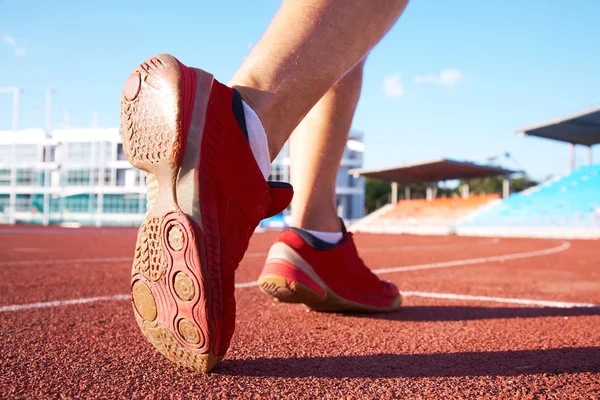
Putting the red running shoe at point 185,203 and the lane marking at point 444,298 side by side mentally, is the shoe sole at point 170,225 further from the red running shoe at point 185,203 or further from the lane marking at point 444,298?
the lane marking at point 444,298

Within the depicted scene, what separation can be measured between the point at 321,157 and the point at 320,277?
37 cm

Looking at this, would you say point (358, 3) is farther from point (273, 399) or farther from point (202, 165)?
point (273, 399)

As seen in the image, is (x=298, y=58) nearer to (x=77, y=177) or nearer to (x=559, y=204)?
(x=559, y=204)

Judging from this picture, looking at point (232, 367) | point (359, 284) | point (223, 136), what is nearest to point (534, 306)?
point (359, 284)

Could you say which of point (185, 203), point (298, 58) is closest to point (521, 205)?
point (298, 58)

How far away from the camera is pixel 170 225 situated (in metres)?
0.82

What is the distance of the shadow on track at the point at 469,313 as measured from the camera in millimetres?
1555

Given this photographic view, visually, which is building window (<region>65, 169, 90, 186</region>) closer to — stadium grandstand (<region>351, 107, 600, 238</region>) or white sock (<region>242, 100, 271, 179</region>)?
stadium grandstand (<region>351, 107, 600, 238</region>)

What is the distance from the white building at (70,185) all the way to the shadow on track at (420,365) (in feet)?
102

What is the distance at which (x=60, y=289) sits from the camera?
2094 millimetres

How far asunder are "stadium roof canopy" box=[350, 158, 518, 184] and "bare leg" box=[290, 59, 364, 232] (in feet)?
75.7

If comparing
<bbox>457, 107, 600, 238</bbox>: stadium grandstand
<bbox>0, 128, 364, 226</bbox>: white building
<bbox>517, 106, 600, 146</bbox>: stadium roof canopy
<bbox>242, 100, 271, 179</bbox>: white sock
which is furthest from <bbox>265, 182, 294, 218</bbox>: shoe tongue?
<bbox>0, 128, 364, 226</bbox>: white building

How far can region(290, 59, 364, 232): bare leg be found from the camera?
1497 millimetres

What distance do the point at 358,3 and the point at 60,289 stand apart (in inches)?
68.1
